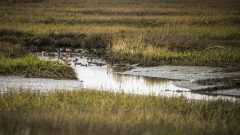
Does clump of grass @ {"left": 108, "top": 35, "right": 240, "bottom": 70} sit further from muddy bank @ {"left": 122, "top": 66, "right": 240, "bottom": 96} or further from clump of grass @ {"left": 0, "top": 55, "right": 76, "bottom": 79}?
clump of grass @ {"left": 0, "top": 55, "right": 76, "bottom": 79}

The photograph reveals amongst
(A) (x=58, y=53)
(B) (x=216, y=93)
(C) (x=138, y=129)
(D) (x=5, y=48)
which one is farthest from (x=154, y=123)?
(A) (x=58, y=53)

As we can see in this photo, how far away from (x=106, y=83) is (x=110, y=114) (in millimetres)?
10311

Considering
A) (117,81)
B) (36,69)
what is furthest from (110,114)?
(36,69)

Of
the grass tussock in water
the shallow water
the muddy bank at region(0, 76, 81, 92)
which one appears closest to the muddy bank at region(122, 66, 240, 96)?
the shallow water

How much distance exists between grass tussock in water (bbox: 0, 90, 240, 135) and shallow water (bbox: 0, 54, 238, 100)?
74.7 inches

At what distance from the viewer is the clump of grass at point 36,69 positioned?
24391mm

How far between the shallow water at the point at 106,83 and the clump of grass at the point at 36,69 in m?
0.73

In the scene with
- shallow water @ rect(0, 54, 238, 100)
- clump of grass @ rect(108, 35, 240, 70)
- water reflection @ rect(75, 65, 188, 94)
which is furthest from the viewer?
clump of grass @ rect(108, 35, 240, 70)

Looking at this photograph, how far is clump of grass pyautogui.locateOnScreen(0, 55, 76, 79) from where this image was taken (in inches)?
960

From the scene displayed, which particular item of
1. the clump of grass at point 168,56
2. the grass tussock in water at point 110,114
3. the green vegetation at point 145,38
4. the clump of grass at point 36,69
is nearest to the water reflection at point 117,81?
the clump of grass at point 36,69

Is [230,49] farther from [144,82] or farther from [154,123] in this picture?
[154,123]

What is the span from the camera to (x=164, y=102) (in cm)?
1728

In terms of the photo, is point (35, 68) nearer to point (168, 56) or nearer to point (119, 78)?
point (119, 78)

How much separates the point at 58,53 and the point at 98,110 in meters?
21.0
